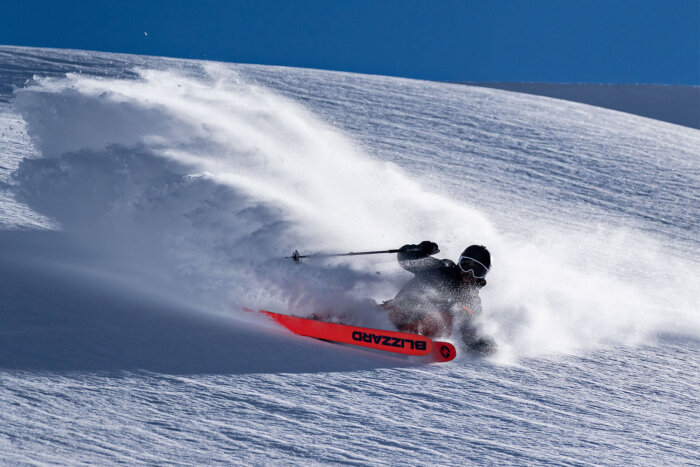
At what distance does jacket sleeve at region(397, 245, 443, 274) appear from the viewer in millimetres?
5391

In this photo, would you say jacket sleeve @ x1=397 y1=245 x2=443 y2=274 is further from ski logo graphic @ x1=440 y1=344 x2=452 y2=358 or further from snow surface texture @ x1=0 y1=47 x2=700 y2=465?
ski logo graphic @ x1=440 y1=344 x2=452 y2=358

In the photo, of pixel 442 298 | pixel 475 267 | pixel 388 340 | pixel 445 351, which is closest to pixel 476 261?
pixel 475 267

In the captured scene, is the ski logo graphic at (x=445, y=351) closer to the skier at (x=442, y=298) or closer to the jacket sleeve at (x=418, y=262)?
the skier at (x=442, y=298)

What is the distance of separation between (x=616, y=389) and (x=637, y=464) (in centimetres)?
124

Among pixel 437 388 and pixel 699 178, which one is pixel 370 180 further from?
pixel 699 178

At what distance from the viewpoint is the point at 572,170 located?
1396 cm

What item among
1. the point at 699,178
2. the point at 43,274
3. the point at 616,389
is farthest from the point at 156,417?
the point at 699,178

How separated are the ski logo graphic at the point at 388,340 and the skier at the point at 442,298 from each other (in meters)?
0.24

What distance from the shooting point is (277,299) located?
5723 mm

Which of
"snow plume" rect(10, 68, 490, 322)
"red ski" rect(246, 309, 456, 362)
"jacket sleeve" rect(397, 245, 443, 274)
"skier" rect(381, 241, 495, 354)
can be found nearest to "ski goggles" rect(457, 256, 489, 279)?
"skier" rect(381, 241, 495, 354)

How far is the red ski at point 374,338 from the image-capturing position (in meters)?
5.05

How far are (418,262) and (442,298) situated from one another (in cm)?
33

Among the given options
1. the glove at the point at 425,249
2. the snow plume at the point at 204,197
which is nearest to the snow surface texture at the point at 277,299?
the snow plume at the point at 204,197

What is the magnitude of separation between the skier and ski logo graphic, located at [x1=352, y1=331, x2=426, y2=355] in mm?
243
